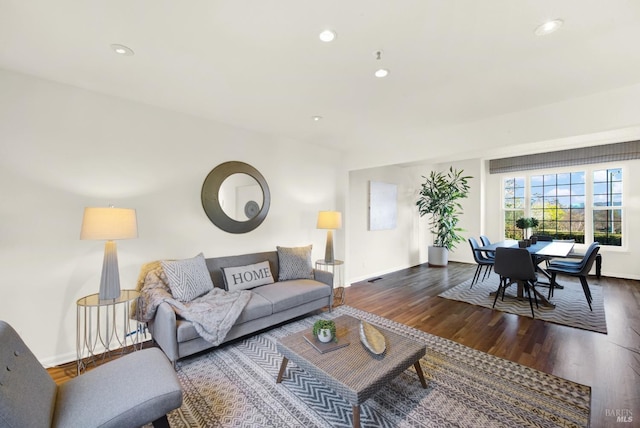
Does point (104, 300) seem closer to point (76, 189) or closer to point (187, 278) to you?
point (187, 278)

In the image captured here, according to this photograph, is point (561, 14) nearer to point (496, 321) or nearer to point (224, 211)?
point (496, 321)

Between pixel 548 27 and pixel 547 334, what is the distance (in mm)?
3013

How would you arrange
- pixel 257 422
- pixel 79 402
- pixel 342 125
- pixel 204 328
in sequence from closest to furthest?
pixel 79 402 → pixel 257 422 → pixel 204 328 → pixel 342 125

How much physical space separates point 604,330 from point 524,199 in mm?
4240

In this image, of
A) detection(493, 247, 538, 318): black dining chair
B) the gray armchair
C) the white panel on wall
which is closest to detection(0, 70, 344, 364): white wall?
the gray armchair

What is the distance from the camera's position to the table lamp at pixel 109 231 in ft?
7.27

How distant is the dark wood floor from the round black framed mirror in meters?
1.94

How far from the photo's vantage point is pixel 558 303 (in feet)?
12.9

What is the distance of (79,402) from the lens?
1318 mm

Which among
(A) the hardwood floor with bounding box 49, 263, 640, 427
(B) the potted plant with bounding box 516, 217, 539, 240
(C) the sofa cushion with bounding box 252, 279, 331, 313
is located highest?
(B) the potted plant with bounding box 516, 217, 539, 240

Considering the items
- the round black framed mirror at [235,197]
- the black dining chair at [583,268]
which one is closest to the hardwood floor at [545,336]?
the black dining chair at [583,268]

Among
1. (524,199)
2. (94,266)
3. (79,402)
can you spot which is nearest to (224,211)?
(94,266)

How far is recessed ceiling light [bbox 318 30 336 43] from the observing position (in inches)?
70.4

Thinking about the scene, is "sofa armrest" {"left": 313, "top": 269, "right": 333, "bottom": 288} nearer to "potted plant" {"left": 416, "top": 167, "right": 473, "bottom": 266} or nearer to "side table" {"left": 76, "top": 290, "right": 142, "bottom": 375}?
"side table" {"left": 76, "top": 290, "right": 142, "bottom": 375}
